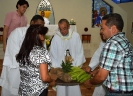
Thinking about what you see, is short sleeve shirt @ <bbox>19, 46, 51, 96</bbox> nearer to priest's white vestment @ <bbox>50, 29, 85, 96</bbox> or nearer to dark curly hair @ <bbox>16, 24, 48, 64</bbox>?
dark curly hair @ <bbox>16, 24, 48, 64</bbox>

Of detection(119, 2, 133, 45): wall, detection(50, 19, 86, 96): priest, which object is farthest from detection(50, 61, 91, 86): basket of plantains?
detection(119, 2, 133, 45): wall

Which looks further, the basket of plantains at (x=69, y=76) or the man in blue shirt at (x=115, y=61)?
the basket of plantains at (x=69, y=76)

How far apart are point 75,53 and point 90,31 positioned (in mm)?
5078

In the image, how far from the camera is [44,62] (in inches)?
83.0

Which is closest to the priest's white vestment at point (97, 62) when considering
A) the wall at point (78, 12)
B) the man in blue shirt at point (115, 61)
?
the man in blue shirt at point (115, 61)

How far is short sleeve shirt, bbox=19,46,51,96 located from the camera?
2121mm

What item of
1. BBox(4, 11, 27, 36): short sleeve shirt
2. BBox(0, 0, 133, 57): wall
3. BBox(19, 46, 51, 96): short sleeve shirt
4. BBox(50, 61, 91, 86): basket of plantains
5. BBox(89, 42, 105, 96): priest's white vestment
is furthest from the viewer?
BBox(0, 0, 133, 57): wall

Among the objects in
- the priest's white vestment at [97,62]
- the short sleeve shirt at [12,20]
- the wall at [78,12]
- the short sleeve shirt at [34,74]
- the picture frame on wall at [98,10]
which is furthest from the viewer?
the picture frame on wall at [98,10]

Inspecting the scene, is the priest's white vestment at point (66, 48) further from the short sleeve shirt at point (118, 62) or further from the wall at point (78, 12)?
the wall at point (78, 12)

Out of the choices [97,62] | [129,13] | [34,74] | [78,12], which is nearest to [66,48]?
[97,62]

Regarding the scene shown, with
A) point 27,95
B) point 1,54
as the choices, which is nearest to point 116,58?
point 27,95

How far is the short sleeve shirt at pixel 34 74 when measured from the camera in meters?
2.12

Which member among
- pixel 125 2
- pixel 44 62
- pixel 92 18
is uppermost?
pixel 125 2

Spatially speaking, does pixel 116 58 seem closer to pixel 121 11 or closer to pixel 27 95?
pixel 27 95
